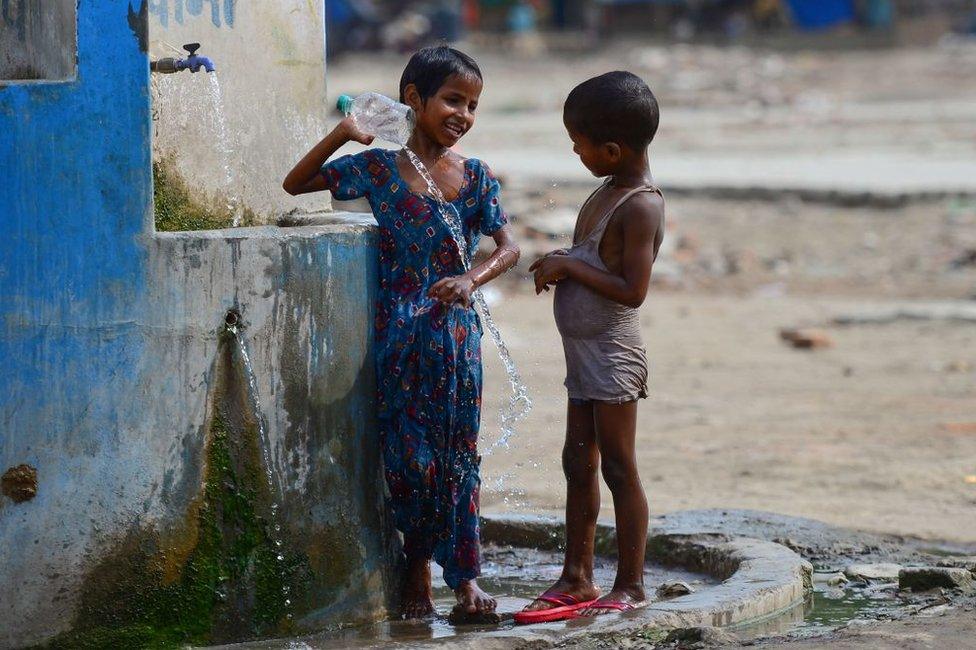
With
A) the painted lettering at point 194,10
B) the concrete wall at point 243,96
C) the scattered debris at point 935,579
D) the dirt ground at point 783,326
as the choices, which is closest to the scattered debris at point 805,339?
the dirt ground at point 783,326

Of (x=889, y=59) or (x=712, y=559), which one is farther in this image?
(x=889, y=59)

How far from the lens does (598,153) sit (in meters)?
3.55

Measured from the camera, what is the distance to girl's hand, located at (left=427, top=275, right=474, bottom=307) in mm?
3365

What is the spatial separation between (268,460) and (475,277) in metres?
0.62

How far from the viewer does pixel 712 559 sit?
13.7ft

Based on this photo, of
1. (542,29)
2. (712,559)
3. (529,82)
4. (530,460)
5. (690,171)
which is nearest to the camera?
(712,559)

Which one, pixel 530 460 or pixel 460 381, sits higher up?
pixel 460 381

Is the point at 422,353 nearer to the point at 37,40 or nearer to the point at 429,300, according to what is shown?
the point at 429,300

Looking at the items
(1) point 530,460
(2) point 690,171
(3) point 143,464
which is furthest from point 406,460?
(2) point 690,171

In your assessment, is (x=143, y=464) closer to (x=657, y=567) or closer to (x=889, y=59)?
(x=657, y=567)

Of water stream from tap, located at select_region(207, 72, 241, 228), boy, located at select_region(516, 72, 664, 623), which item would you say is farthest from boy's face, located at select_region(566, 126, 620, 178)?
water stream from tap, located at select_region(207, 72, 241, 228)

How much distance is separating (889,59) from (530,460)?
30.3m

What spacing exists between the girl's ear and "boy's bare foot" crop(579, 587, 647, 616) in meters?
1.26

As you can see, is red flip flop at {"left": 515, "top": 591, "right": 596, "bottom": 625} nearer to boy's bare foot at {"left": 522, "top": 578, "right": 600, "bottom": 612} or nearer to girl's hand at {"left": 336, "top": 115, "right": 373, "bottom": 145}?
boy's bare foot at {"left": 522, "top": 578, "right": 600, "bottom": 612}
